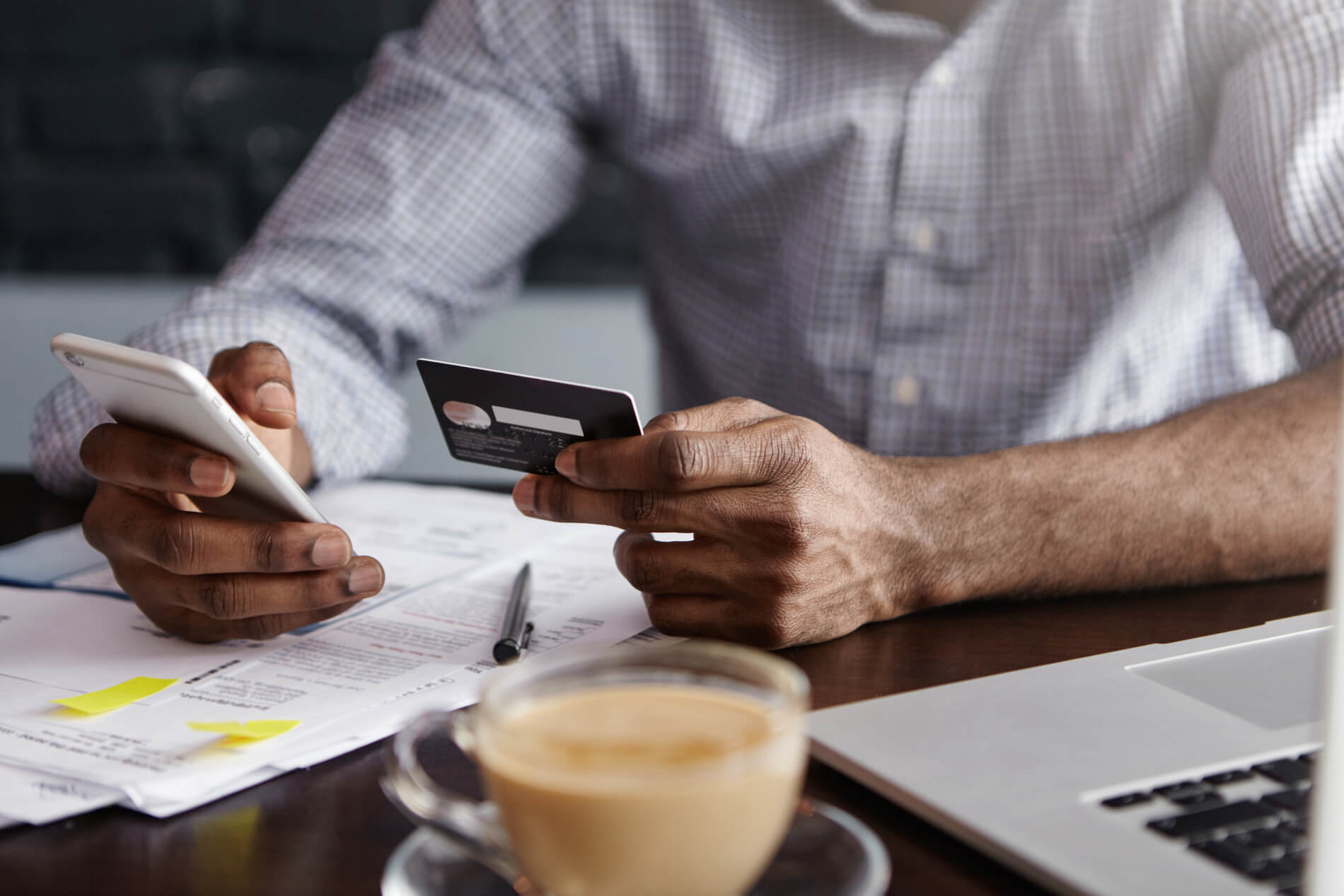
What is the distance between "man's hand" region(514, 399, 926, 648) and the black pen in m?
0.07

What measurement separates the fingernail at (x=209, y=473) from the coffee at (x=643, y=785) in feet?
1.25

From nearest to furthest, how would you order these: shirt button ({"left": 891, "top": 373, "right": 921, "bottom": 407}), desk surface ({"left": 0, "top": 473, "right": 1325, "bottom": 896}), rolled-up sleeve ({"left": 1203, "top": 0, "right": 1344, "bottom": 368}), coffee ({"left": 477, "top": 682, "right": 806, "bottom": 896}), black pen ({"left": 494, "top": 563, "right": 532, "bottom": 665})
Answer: coffee ({"left": 477, "top": 682, "right": 806, "bottom": 896}) < desk surface ({"left": 0, "top": 473, "right": 1325, "bottom": 896}) < black pen ({"left": 494, "top": 563, "right": 532, "bottom": 665}) < rolled-up sleeve ({"left": 1203, "top": 0, "right": 1344, "bottom": 368}) < shirt button ({"left": 891, "top": 373, "right": 921, "bottom": 407})

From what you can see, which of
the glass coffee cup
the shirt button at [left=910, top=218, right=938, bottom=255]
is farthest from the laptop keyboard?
the shirt button at [left=910, top=218, right=938, bottom=255]

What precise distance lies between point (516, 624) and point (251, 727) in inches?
6.8

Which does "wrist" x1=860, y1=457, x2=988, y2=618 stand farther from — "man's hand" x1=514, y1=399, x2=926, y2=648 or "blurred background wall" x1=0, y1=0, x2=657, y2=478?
"blurred background wall" x1=0, y1=0, x2=657, y2=478

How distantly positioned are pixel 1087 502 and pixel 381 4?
1.68 meters

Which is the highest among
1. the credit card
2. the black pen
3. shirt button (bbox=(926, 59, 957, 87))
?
shirt button (bbox=(926, 59, 957, 87))

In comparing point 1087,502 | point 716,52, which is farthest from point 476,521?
point 716,52

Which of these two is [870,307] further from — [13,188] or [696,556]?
[13,188]

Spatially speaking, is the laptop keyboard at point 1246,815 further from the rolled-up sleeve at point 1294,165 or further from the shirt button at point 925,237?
the shirt button at point 925,237

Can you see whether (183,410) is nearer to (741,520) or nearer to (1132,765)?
(741,520)

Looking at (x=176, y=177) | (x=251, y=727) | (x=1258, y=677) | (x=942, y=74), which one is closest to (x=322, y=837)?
(x=251, y=727)

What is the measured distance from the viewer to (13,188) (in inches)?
81.7

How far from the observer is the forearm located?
75 cm
